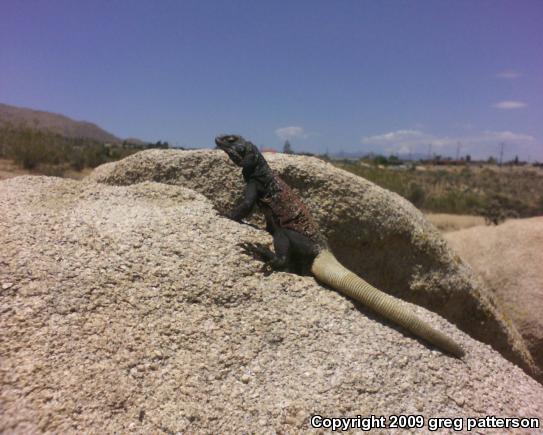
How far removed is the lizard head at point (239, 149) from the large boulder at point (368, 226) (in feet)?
1.39

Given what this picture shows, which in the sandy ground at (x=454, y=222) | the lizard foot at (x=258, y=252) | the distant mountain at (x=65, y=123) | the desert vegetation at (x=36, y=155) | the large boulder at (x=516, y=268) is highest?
the distant mountain at (x=65, y=123)

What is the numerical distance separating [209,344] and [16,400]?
3.61 ft

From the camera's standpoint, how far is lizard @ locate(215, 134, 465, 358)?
316 cm

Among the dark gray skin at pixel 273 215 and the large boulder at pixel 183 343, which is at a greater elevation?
the dark gray skin at pixel 273 215

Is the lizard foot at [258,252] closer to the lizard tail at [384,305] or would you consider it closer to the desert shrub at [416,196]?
the lizard tail at [384,305]

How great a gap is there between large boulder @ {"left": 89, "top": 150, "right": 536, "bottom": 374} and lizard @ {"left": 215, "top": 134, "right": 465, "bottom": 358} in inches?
19.7

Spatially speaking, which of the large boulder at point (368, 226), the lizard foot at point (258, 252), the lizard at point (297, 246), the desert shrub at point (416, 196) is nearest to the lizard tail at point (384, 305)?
the lizard at point (297, 246)

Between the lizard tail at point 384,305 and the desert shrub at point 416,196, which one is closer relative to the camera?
the lizard tail at point 384,305

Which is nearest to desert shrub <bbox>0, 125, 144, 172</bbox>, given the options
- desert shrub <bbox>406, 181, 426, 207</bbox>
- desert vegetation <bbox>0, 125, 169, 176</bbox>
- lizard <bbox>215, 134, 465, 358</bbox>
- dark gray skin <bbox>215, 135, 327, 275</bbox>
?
desert vegetation <bbox>0, 125, 169, 176</bbox>

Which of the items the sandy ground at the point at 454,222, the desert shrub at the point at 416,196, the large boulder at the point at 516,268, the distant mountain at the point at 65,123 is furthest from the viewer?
the distant mountain at the point at 65,123

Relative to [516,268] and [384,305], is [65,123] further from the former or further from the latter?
[384,305]

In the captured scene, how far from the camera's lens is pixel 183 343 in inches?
97.3

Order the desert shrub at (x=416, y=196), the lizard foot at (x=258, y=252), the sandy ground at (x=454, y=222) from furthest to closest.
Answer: the desert shrub at (x=416, y=196) < the sandy ground at (x=454, y=222) < the lizard foot at (x=258, y=252)

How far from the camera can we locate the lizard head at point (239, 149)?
3.88 metres
